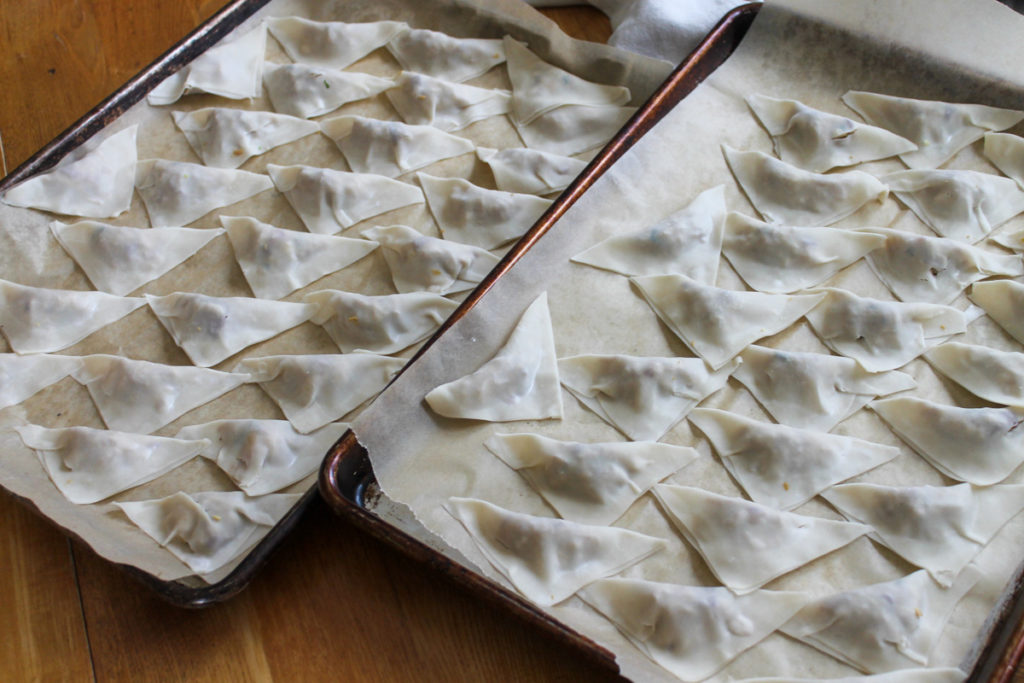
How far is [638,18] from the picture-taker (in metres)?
1.59

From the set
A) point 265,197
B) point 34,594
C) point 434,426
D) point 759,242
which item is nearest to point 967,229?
point 759,242

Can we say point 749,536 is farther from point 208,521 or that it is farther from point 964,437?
point 208,521

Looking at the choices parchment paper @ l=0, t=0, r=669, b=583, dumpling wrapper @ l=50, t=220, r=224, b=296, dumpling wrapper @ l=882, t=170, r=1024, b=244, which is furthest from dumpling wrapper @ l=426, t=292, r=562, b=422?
dumpling wrapper @ l=882, t=170, r=1024, b=244

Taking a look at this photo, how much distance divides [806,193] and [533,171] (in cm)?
45

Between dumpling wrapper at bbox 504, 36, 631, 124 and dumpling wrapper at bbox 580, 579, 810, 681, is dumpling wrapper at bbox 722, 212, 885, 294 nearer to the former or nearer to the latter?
dumpling wrapper at bbox 504, 36, 631, 124

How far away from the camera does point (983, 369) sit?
3.90ft

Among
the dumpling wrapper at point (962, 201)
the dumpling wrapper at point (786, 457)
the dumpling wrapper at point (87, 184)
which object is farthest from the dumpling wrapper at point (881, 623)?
the dumpling wrapper at point (87, 184)

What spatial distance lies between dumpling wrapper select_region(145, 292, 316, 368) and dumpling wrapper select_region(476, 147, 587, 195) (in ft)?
1.32

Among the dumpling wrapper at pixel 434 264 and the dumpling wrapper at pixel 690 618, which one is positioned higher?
the dumpling wrapper at pixel 434 264

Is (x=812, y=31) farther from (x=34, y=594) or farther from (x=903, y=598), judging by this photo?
(x=34, y=594)

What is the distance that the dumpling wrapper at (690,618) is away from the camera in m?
0.97

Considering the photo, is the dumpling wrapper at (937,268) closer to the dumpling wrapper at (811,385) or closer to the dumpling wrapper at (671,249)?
the dumpling wrapper at (811,385)

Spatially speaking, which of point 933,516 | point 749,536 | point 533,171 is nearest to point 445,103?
point 533,171

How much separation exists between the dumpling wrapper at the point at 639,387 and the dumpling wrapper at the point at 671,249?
0.16 meters
